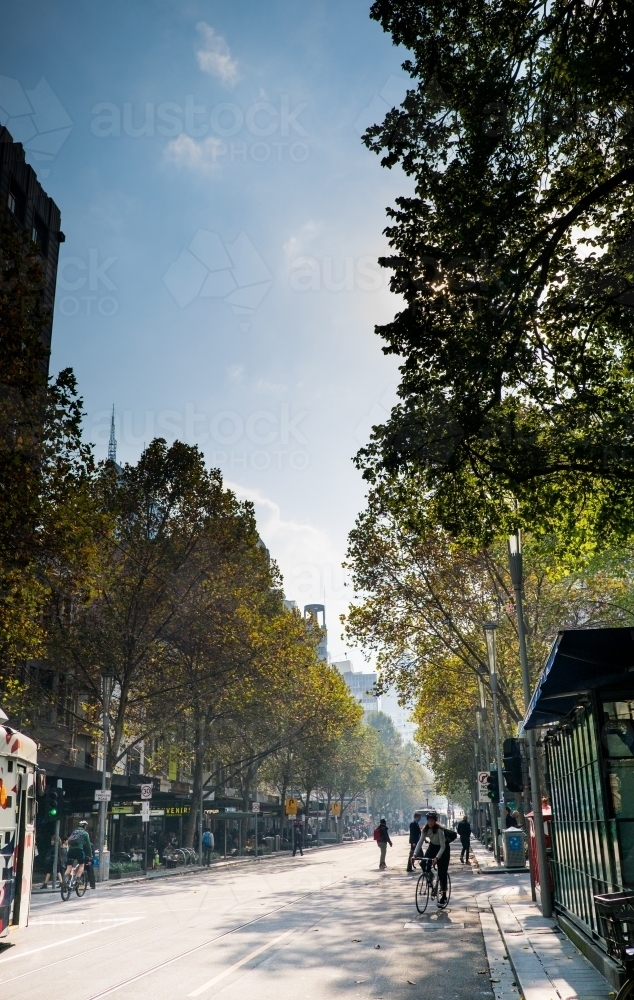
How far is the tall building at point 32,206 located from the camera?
129 feet

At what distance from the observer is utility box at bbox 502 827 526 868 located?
107ft

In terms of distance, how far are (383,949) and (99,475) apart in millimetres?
28481

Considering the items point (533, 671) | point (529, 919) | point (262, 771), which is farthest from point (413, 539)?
point (262, 771)

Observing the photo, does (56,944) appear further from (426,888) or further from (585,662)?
(585,662)

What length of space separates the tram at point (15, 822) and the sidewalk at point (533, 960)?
22.7 ft

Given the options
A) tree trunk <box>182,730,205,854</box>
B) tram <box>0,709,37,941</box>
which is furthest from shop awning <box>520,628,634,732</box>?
tree trunk <box>182,730,205,854</box>

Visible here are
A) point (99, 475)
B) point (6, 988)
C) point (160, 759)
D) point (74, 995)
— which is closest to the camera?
point (74, 995)

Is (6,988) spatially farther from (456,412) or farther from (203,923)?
(456,412)

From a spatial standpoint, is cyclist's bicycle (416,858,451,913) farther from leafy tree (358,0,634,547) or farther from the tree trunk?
the tree trunk

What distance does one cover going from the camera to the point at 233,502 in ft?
132

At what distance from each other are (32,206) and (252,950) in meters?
37.1

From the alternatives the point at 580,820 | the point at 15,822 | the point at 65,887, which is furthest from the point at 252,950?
the point at 65,887

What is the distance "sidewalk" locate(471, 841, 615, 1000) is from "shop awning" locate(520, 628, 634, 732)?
117 inches

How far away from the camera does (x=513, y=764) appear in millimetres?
17406
